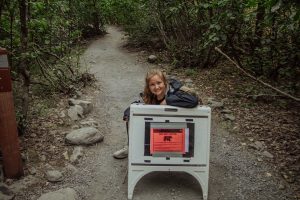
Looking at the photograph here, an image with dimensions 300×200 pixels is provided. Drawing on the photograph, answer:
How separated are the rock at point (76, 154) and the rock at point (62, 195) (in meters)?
0.79

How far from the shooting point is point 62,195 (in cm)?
412

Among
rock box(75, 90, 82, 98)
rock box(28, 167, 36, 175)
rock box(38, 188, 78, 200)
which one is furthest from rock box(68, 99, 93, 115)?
rock box(38, 188, 78, 200)

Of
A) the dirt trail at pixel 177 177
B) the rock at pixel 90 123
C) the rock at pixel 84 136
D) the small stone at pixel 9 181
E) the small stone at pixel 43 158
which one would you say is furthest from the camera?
the rock at pixel 90 123

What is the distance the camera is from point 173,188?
4.32m

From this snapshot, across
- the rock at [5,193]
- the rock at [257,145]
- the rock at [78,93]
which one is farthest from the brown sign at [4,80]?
the rock at [78,93]

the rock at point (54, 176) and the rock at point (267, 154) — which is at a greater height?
the rock at point (267, 154)

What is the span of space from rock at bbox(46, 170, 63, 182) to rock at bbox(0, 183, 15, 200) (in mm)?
518

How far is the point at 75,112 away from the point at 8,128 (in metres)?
2.31

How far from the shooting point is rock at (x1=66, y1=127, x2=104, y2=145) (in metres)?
5.38

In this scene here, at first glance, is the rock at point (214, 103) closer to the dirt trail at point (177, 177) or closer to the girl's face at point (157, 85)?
the dirt trail at point (177, 177)

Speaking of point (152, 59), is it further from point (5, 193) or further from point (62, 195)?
point (5, 193)

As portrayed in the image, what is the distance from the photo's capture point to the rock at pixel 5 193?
398cm

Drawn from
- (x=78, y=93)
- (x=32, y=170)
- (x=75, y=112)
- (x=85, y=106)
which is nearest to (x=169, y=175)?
(x=32, y=170)

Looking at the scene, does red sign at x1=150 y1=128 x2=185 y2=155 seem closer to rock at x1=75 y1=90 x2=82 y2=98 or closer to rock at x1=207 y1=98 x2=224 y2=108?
rock at x1=207 y1=98 x2=224 y2=108
